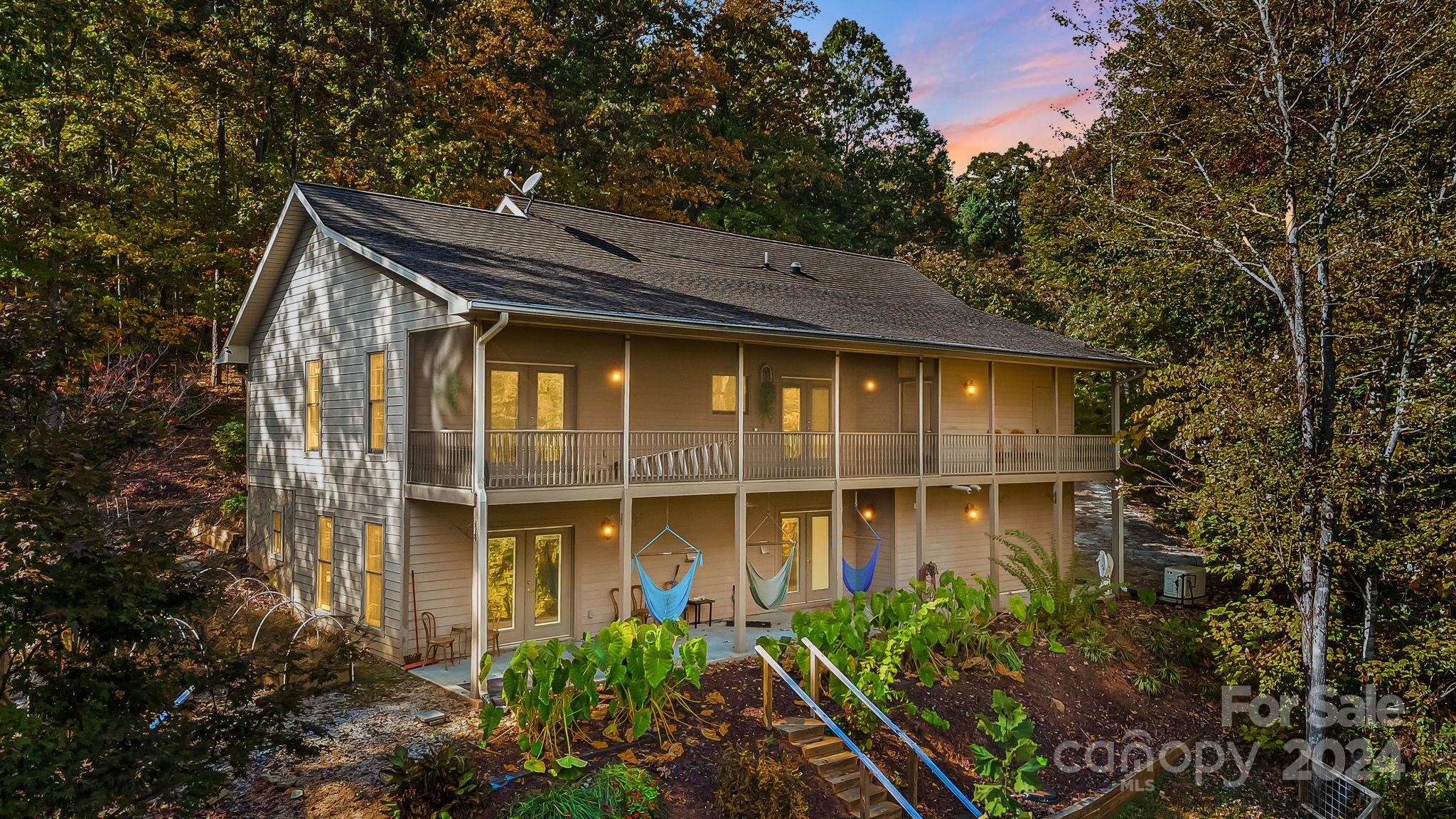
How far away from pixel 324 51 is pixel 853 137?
83.1 feet

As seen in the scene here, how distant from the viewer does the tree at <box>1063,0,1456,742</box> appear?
35.1 feet

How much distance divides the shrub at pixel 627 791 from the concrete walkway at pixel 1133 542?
1277 cm

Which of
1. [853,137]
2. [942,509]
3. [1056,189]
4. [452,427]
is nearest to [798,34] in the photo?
[853,137]

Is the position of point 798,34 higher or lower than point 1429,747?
higher

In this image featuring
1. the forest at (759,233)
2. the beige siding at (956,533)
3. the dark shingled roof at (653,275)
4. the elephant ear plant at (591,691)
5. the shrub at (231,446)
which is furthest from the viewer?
the shrub at (231,446)

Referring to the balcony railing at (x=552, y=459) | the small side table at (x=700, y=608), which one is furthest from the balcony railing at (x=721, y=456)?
the small side table at (x=700, y=608)

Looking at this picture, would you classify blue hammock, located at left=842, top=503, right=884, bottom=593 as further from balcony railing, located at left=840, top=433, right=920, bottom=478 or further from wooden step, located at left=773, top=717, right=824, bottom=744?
wooden step, located at left=773, top=717, right=824, bottom=744

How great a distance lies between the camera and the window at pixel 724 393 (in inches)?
612

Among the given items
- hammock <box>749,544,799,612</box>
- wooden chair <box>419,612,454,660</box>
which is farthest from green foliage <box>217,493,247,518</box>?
hammock <box>749,544,799,612</box>

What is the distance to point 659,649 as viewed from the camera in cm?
958

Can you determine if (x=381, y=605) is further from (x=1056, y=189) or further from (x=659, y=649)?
(x=1056, y=189)

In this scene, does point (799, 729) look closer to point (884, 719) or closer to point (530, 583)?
point (884, 719)

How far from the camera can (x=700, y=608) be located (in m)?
15.1

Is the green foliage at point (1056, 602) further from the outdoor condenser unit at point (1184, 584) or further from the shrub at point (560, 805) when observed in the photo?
the shrub at point (560, 805)
